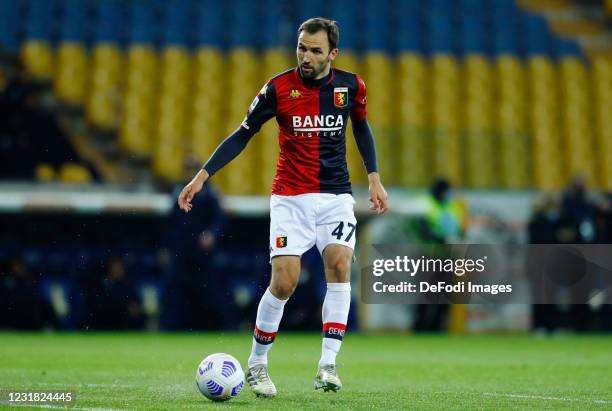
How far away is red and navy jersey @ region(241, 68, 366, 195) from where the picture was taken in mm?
5840

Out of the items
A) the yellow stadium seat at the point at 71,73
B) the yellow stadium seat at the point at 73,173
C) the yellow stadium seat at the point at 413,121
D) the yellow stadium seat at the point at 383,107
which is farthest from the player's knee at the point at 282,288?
the yellow stadium seat at the point at 71,73

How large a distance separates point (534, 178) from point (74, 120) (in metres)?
6.52

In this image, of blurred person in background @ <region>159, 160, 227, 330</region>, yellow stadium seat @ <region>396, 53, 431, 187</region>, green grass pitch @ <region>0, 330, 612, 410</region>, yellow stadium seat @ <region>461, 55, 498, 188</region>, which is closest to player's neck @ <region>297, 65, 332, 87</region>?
green grass pitch @ <region>0, 330, 612, 410</region>

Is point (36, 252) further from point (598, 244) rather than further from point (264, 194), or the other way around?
point (598, 244)

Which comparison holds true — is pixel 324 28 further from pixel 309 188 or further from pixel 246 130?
pixel 309 188

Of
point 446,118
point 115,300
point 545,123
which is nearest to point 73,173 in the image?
point 115,300

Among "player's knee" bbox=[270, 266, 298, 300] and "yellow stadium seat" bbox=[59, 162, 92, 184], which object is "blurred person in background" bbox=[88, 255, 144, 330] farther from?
"player's knee" bbox=[270, 266, 298, 300]

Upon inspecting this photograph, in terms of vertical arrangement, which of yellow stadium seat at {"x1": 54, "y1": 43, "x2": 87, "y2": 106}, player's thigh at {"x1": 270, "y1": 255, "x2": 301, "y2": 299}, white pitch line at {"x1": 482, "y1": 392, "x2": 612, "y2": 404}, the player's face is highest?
yellow stadium seat at {"x1": 54, "y1": 43, "x2": 87, "y2": 106}

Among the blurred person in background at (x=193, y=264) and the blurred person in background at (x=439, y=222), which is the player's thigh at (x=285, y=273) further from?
the blurred person in background at (x=439, y=222)

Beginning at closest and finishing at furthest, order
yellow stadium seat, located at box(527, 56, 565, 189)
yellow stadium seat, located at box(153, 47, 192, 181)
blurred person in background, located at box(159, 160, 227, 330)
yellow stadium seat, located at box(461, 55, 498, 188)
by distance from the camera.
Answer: blurred person in background, located at box(159, 160, 227, 330) < yellow stadium seat, located at box(153, 47, 192, 181) < yellow stadium seat, located at box(461, 55, 498, 188) < yellow stadium seat, located at box(527, 56, 565, 189)
